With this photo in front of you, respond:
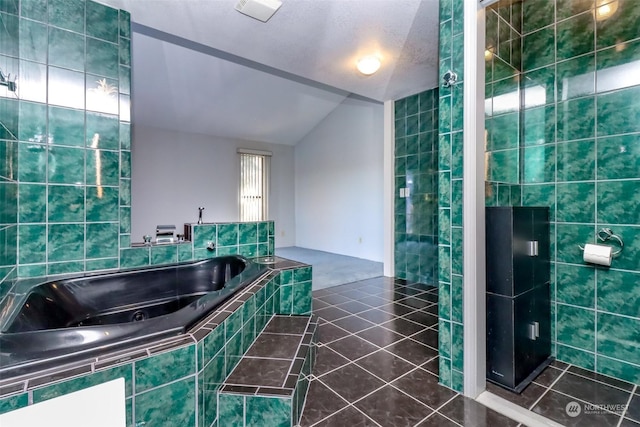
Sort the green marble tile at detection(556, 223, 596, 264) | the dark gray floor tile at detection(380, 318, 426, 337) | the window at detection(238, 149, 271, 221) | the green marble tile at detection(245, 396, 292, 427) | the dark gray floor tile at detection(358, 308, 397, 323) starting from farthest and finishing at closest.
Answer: the window at detection(238, 149, 271, 221) → the dark gray floor tile at detection(358, 308, 397, 323) → the dark gray floor tile at detection(380, 318, 426, 337) → the green marble tile at detection(556, 223, 596, 264) → the green marble tile at detection(245, 396, 292, 427)

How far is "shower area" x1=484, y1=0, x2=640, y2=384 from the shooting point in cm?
167

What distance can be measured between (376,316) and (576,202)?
5.57 feet

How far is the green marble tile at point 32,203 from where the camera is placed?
1.89 meters

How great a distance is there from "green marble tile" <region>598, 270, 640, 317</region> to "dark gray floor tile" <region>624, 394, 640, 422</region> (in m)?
0.43

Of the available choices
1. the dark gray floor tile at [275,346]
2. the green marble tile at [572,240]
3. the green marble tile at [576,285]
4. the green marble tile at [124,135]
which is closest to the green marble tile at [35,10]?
the green marble tile at [124,135]

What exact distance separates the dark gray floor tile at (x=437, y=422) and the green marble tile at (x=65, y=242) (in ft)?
7.91

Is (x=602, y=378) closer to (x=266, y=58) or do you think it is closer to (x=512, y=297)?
(x=512, y=297)

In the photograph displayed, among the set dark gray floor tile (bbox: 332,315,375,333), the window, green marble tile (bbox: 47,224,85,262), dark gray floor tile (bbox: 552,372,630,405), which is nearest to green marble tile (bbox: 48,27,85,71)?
green marble tile (bbox: 47,224,85,262)

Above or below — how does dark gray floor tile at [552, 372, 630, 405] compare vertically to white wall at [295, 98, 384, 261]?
below

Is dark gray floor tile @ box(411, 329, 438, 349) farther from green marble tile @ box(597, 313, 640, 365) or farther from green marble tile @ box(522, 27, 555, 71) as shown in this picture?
green marble tile @ box(522, 27, 555, 71)

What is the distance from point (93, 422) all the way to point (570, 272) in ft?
8.43

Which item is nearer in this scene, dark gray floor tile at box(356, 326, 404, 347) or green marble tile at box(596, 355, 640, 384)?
green marble tile at box(596, 355, 640, 384)

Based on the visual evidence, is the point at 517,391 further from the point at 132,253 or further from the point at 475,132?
the point at 132,253

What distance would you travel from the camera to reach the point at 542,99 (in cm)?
199
